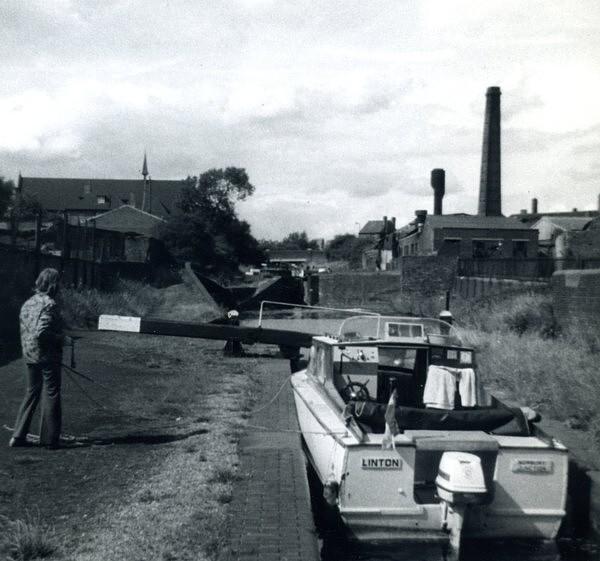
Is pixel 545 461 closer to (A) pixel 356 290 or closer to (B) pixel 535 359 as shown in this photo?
(B) pixel 535 359

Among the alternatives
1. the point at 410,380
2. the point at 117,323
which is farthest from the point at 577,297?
the point at 117,323

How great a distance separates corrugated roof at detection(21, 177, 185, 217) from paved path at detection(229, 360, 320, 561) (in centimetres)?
9888

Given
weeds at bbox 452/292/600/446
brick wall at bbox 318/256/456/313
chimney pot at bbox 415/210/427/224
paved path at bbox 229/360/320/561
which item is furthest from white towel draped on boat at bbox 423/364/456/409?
chimney pot at bbox 415/210/427/224

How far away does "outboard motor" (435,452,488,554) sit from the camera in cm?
560

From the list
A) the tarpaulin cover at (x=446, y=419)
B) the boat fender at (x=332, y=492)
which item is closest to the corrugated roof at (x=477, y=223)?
the tarpaulin cover at (x=446, y=419)

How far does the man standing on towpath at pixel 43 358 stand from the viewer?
7.45 meters

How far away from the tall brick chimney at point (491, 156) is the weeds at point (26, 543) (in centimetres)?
5909

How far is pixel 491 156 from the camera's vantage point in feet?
198

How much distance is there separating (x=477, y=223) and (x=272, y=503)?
183 ft

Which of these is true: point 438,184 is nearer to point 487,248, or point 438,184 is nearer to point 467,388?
point 487,248

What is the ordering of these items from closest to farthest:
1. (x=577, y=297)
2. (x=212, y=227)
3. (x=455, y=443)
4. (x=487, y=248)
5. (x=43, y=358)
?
1. (x=455, y=443)
2. (x=43, y=358)
3. (x=577, y=297)
4. (x=487, y=248)
5. (x=212, y=227)

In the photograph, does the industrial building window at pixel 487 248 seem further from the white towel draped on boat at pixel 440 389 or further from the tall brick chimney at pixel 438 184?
the white towel draped on boat at pixel 440 389

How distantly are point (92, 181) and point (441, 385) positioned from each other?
110 meters

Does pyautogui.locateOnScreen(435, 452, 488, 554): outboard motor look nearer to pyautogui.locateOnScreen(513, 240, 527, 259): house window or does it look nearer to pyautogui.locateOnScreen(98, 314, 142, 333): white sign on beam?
pyautogui.locateOnScreen(98, 314, 142, 333): white sign on beam
